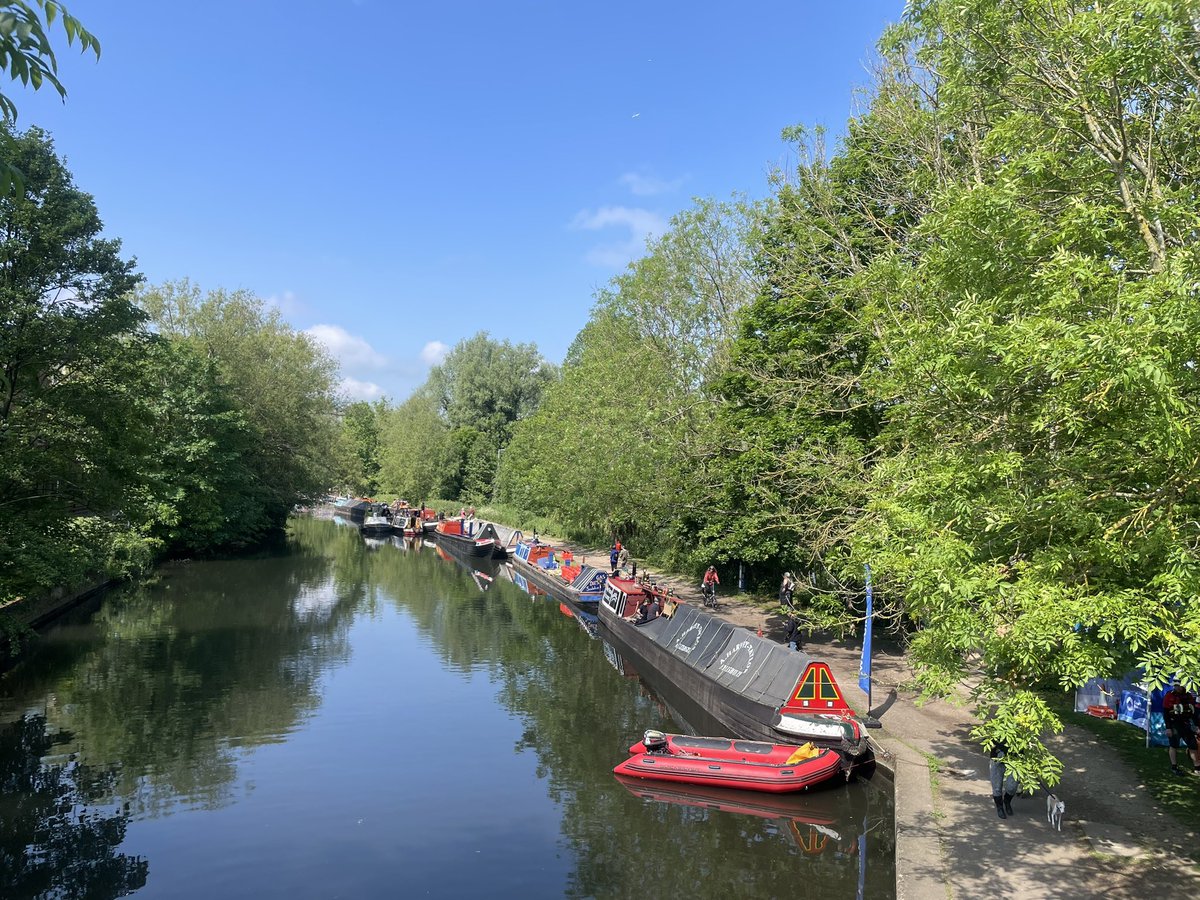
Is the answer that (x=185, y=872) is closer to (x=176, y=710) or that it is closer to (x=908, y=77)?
(x=176, y=710)

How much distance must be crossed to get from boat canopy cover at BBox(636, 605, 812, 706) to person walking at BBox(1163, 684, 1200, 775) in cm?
546

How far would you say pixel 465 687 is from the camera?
2186 centimetres

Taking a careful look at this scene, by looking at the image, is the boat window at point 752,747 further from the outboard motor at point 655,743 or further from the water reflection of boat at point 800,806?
the outboard motor at point 655,743

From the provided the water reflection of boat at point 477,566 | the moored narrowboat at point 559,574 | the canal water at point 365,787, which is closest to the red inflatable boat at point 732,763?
the canal water at point 365,787

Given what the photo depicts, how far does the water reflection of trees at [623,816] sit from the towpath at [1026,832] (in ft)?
3.27

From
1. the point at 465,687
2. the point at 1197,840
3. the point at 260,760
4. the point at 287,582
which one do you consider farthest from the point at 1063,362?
the point at 287,582

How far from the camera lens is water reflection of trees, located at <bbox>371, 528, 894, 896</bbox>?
1108 cm

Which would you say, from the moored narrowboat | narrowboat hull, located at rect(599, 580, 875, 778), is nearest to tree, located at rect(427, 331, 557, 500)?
the moored narrowboat

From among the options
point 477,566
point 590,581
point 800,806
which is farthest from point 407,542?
point 800,806

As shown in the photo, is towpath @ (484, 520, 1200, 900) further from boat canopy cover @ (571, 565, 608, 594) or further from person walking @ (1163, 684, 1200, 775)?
boat canopy cover @ (571, 565, 608, 594)

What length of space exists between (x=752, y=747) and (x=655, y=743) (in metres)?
1.74

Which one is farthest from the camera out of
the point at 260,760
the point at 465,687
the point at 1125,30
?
the point at 465,687

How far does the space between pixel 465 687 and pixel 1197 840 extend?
16.3 m

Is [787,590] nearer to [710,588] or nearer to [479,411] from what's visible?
[710,588]
